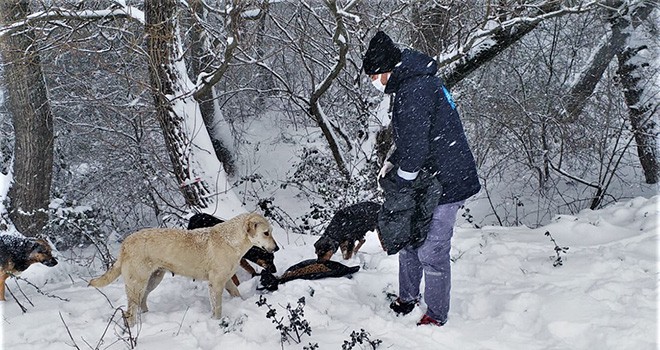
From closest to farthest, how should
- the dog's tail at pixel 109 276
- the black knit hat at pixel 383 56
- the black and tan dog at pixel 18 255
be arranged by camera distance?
1. the black knit hat at pixel 383 56
2. the dog's tail at pixel 109 276
3. the black and tan dog at pixel 18 255

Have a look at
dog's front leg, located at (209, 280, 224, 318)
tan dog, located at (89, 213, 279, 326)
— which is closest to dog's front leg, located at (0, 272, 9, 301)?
tan dog, located at (89, 213, 279, 326)

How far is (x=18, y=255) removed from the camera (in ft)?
16.0

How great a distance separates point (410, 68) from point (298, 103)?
534 cm

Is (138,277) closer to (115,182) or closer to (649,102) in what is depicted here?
(115,182)

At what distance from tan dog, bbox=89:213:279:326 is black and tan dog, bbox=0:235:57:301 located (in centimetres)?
96

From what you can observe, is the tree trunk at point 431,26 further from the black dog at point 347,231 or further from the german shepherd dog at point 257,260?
the german shepherd dog at point 257,260

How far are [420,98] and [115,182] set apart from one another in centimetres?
798

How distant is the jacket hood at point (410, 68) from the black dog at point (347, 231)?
228 centimetres

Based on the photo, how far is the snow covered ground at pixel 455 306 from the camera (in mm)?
3668

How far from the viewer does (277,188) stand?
1144 cm

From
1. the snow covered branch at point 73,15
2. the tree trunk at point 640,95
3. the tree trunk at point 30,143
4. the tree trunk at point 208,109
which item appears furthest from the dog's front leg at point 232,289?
the tree trunk at point 640,95

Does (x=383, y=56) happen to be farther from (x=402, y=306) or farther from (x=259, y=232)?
(x=402, y=306)

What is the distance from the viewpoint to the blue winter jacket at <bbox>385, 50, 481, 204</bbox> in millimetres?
3590

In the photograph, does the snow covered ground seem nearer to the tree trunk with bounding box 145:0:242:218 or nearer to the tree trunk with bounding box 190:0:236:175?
the tree trunk with bounding box 145:0:242:218
